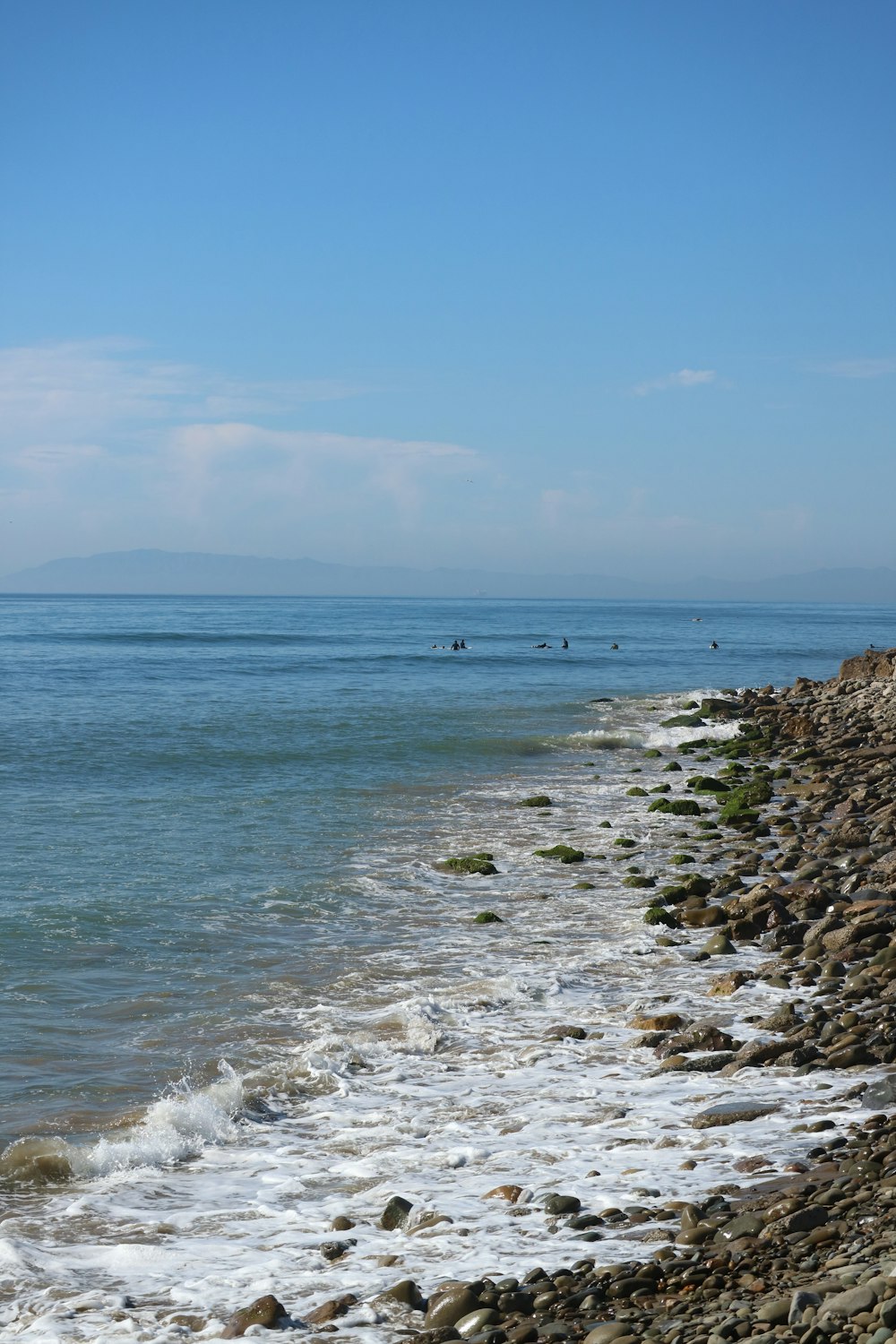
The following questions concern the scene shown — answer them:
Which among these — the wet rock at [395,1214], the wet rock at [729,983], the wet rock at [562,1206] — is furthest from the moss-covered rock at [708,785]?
the wet rock at [395,1214]

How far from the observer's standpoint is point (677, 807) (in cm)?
1916

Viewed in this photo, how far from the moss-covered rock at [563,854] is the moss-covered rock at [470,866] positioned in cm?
85

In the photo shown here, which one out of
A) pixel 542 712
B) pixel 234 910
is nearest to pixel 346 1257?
pixel 234 910

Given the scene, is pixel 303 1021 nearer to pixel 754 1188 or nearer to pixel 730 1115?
pixel 730 1115

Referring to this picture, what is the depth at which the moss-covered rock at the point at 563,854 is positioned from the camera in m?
15.6

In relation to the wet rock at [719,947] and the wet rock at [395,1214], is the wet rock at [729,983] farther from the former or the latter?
the wet rock at [395,1214]

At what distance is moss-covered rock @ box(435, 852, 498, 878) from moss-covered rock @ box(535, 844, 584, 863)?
855 mm

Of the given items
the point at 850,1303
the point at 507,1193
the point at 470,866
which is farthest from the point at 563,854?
the point at 850,1303

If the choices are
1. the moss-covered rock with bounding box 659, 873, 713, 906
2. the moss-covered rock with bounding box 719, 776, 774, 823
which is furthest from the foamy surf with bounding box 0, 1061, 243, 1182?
the moss-covered rock with bounding box 719, 776, 774, 823

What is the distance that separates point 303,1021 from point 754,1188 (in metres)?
4.57

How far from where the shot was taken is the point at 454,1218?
6047 millimetres

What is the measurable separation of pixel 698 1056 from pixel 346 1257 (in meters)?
3.30

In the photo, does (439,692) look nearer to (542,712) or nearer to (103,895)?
(542,712)

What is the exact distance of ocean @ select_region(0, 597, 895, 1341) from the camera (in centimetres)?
593
